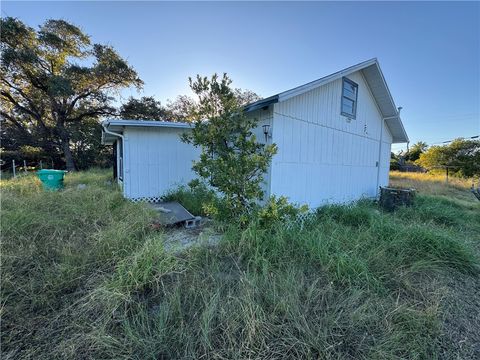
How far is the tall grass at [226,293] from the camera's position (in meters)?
1.84

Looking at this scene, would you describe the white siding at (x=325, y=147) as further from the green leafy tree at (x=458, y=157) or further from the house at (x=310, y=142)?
the green leafy tree at (x=458, y=157)

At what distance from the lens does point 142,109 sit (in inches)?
746

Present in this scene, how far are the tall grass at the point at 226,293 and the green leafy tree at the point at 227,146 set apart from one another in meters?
0.64

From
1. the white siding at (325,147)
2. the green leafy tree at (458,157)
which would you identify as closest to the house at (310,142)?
the white siding at (325,147)

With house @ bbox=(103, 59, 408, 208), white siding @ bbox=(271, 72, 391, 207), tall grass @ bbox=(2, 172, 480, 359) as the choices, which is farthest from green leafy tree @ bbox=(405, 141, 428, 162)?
tall grass @ bbox=(2, 172, 480, 359)

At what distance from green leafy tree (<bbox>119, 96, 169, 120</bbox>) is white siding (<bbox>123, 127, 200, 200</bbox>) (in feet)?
46.3

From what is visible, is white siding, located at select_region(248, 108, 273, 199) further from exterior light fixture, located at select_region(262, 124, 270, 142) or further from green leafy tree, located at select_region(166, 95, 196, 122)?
green leafy tree, located at select_region(166, 95, 196, 122)

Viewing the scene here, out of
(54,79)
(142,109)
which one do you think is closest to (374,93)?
(142,109)

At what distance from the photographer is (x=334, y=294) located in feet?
8.12

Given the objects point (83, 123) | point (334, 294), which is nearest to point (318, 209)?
point (334, 294)

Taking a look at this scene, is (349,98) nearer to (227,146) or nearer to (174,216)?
(227,146)

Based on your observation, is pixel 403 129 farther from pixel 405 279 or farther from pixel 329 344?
pixel 329 344

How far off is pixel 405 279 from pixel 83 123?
76.2ft

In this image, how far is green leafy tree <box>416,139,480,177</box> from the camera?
2133 centimetres
